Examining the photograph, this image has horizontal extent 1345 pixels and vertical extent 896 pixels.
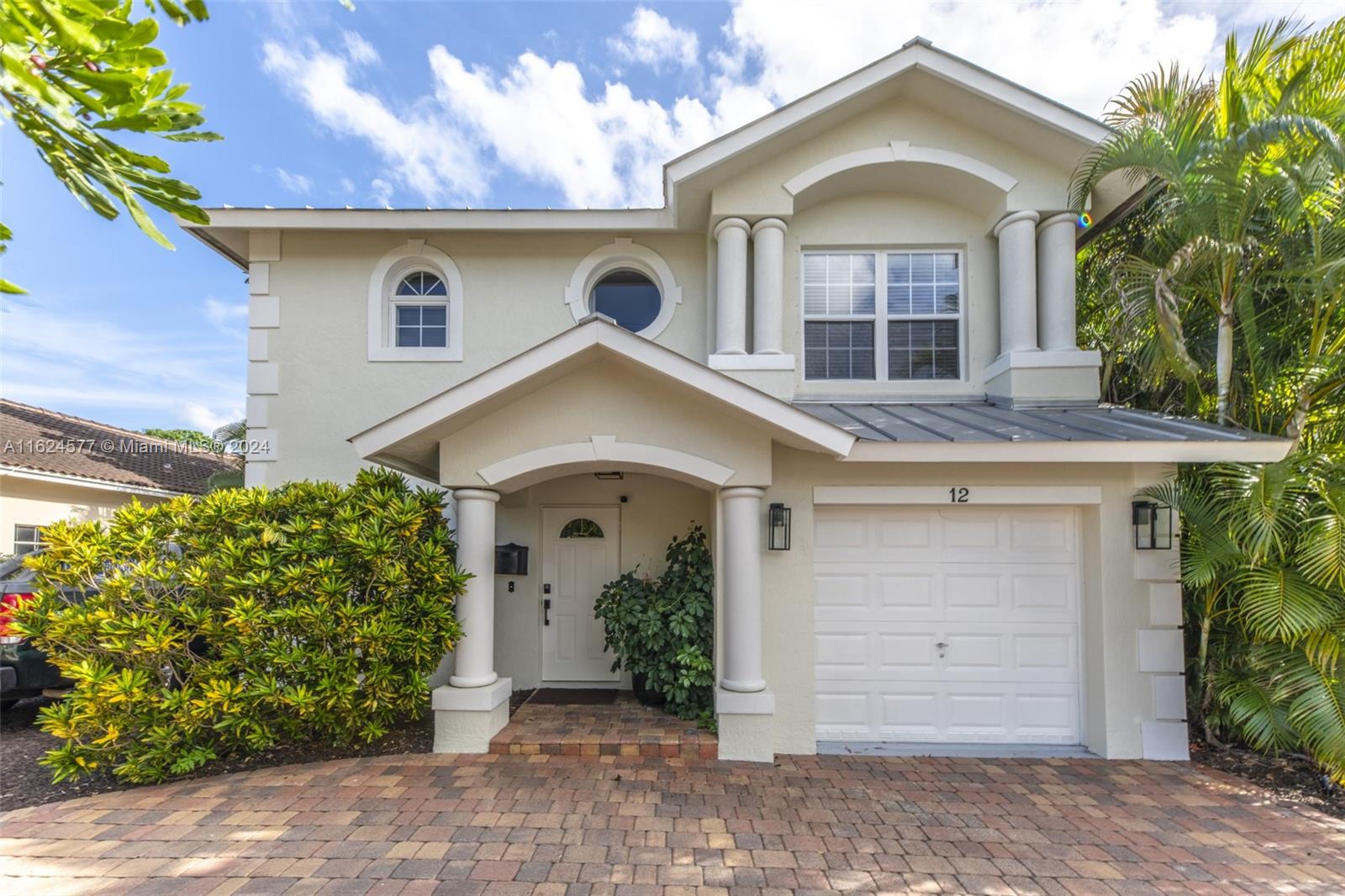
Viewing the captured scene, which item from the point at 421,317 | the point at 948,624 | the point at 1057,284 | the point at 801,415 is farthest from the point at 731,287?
the point at 948,624

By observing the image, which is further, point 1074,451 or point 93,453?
point 93,453

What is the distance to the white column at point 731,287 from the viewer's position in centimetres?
712

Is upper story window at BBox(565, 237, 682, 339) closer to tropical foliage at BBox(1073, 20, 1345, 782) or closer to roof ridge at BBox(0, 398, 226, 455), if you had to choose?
tropical foliage at BBox(1073, 20, 1345, 782)

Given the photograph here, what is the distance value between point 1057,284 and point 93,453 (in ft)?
57.8

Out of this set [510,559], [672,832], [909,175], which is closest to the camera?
[672,832]

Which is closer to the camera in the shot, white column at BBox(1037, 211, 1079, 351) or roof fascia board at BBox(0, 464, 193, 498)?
white column at BBox(1037, 211, 1079, 351)

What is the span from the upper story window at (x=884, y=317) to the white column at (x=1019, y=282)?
524mm

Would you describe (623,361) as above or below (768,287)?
below

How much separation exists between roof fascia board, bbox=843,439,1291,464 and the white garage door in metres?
1.00

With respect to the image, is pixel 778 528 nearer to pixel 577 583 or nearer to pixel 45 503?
pixel 577 583

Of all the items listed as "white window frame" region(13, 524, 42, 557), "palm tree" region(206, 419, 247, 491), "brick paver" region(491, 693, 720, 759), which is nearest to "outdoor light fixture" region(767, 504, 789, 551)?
"brick paver" region(491, 693, 720, 759)

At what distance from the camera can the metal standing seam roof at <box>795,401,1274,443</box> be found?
17.5 ft

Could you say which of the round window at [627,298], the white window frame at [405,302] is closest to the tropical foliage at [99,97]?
the white window frame at [405,302]

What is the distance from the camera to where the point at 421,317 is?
311 inches
